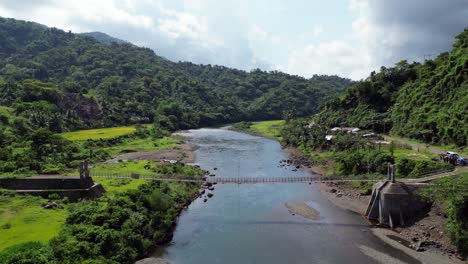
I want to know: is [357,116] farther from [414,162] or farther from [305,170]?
[414,162]

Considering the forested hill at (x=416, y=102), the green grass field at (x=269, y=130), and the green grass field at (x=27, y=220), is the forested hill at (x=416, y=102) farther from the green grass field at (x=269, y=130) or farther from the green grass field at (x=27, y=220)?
the green grass field at (x=27, y=220)

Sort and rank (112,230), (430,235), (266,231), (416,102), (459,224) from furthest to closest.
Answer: (416,102), (266,231), (430,235), (459,224), (112,230)

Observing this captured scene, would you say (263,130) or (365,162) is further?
(263,130)

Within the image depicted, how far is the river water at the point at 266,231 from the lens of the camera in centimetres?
3244

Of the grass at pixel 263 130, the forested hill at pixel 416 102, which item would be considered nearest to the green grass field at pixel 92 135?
the grass at pixel 263 130

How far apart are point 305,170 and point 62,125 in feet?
198

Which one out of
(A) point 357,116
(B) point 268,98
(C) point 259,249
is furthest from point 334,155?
(B) point 268,98

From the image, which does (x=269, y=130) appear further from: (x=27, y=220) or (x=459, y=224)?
(x=27, y=220)

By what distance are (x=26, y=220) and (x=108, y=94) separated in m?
106

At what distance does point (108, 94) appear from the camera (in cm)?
13075

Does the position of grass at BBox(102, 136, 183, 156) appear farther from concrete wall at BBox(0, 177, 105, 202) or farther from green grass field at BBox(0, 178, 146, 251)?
green grass field at BBox(0, 178, 146, 251)

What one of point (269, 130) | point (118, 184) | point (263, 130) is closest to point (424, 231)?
point (118, 184)

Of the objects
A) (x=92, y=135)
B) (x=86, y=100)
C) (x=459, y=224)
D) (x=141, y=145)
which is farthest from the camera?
(x=86, y=100)

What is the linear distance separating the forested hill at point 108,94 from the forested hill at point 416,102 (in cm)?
4154
